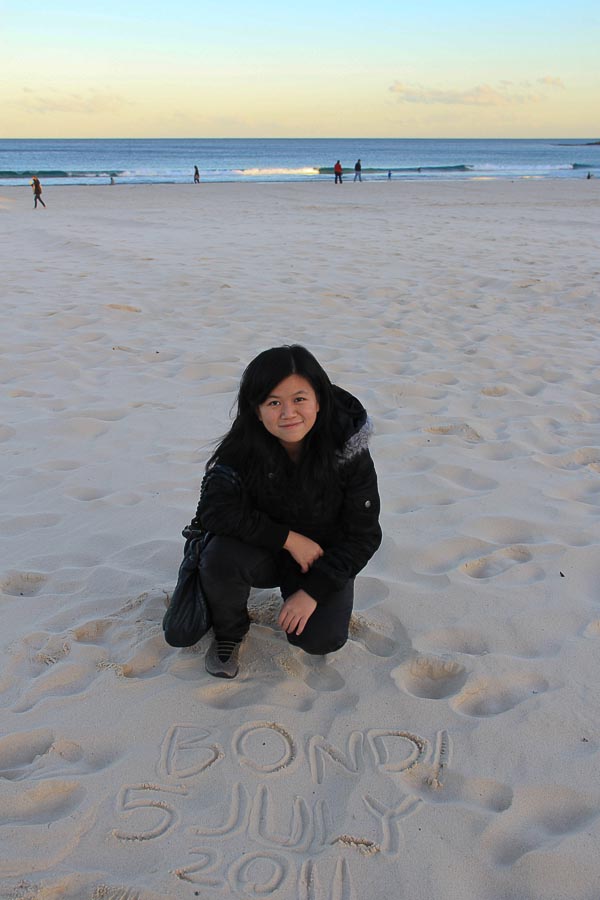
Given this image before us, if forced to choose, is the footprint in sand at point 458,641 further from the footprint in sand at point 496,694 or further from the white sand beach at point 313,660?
the footprint in sand at point 496,694

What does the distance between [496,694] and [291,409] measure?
107 cm

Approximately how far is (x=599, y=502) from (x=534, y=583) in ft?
2.67

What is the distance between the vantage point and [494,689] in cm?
223

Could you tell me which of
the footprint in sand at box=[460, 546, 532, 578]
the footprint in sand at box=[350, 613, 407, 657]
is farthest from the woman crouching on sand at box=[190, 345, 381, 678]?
the footprint in sand at box=[460, 546, 532, 578]

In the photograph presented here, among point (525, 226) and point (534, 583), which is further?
point (525, 226)

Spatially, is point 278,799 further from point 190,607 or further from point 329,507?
point 329,507

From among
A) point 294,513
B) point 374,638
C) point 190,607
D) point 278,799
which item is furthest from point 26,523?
point 278,799

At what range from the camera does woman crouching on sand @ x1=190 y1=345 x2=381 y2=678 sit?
7.42 feet

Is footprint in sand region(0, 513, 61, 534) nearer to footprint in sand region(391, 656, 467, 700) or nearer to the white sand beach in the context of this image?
the white sand beach

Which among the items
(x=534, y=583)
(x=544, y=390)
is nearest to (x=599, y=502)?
(x=534, y=583)

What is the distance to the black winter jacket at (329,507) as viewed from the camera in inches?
89.3

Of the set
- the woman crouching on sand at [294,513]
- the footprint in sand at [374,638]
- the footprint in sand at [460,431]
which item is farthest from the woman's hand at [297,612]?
the footprint in sand at [460,431]

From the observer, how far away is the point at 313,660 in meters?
2.37

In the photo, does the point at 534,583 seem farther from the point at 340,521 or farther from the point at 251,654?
the point at 251,654
